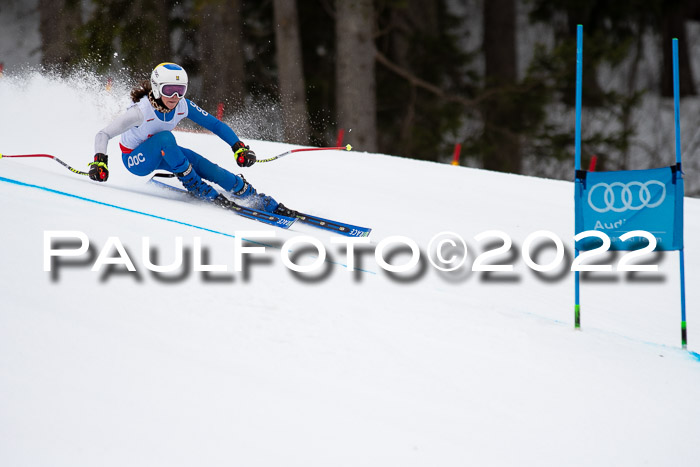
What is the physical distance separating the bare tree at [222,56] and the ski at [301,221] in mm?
Answer: 6976

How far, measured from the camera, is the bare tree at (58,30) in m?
11.4

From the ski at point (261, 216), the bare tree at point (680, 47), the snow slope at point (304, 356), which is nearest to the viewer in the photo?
the snow slope at point (304, 356)

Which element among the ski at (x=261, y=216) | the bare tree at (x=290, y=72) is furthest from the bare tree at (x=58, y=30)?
the ski at (x=261, y=216)

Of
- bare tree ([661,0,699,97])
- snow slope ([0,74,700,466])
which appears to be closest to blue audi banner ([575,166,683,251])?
snow slope ([0,74,700,466])

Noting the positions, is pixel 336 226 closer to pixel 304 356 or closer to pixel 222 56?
pixel 304 356

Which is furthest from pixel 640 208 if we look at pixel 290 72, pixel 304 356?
pixel 290 72

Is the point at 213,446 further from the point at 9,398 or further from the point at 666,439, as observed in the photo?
A: the point at 666,439

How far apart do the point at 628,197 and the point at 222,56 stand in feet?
31.4

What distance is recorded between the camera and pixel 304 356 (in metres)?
2.88

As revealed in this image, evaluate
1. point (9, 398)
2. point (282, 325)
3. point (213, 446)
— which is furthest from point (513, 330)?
point (9, 398)

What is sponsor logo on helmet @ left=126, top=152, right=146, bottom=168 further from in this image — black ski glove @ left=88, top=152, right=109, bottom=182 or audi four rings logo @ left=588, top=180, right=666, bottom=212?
audi four rings logo @ left=588, top=180, right=666, bottom=212

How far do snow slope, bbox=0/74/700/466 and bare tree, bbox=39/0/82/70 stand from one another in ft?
23.8

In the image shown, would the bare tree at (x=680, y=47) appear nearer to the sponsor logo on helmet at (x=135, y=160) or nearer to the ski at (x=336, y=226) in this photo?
the ski at (x=336, y=226)

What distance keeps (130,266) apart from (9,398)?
130cm
